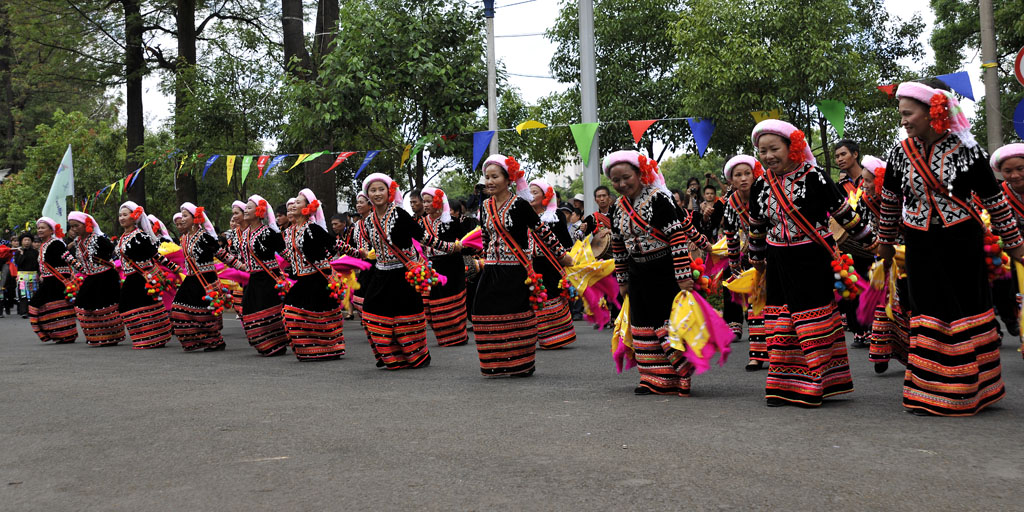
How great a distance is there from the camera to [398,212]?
10.1 m

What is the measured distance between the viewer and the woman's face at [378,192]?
9.98 metres

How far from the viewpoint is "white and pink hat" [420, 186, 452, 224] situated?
1256 centimetres

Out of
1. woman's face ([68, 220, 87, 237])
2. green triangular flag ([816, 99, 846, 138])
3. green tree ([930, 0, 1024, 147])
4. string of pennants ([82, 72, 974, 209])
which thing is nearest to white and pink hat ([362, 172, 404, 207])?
woman's face ([68, 220, 87, 237])

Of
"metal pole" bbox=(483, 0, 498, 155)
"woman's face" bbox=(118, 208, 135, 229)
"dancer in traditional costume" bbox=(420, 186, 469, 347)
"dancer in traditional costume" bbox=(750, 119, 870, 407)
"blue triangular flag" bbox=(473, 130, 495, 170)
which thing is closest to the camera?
"dancer in traditional costume" bbox=(750, 119, 870, 407)

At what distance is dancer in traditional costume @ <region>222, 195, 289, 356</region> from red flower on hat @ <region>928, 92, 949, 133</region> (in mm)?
7770

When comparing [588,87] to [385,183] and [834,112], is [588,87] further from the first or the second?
[385,183]

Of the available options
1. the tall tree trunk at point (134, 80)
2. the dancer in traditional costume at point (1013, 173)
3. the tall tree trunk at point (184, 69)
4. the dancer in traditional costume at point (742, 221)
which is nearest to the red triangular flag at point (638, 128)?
the dancer in traditional costume at point (742, 221)

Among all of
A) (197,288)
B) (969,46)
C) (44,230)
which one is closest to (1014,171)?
(197,288)

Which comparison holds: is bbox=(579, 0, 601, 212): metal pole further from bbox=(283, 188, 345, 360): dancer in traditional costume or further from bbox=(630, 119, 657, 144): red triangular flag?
bbox=(283, 188, 345, 360): dancer in traditional costume

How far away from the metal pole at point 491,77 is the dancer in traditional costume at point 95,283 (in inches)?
266

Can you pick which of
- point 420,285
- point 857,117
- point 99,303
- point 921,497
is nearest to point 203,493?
point 921,497

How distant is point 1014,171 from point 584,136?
9.02 metres

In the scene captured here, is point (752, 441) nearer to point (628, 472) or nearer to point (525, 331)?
point (628, 472)

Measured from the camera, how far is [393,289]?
10047 mm
